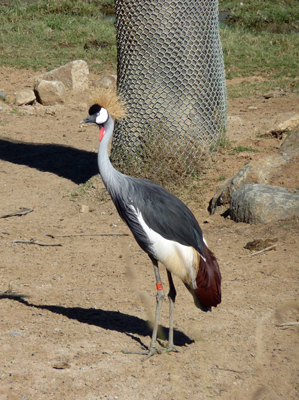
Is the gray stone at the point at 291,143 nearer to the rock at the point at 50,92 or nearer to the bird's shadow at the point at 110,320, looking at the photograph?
the bird's shadow at the point at 110,320

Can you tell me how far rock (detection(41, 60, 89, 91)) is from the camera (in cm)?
1106

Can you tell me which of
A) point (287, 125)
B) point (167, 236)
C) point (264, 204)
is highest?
point (167, 236)

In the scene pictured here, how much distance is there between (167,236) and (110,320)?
3.21 ft

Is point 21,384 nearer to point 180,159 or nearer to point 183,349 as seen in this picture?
point 183,349

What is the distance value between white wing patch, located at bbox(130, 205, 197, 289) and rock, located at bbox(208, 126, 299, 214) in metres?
2.37

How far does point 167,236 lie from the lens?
3486 millimetres

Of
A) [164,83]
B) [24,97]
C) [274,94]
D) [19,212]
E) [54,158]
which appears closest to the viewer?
[19,212]

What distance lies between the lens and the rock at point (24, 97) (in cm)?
1044

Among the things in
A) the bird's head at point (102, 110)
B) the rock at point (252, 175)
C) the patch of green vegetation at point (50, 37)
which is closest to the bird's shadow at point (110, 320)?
the bird's head at point (102, 110)

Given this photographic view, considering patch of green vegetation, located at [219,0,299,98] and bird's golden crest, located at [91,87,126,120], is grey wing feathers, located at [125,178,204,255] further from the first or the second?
patch of green vegetation, located at [219,0,299,98]

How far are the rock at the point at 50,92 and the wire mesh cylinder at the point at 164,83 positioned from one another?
4208 mm

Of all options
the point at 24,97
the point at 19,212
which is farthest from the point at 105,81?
the point at 19,212

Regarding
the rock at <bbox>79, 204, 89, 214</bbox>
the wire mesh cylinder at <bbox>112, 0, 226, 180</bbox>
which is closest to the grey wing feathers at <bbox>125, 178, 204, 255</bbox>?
the rock at <bbox>79, 204, 89, 214</bbox>

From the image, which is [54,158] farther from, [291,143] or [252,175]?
[291,143]
